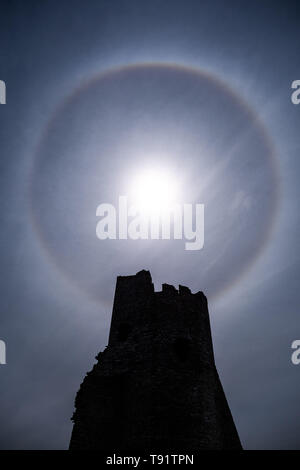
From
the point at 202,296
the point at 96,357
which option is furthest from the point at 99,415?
the point at 202,296

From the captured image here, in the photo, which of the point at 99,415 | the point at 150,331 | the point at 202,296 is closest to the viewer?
the point at 99,415

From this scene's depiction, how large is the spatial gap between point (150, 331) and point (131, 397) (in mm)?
2747

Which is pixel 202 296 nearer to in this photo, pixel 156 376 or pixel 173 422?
pixel 156 376

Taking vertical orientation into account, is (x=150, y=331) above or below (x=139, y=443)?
above

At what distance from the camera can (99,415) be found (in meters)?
12.1

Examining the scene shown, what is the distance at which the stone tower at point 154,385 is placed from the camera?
1134 centimetres

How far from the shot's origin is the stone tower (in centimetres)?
1134

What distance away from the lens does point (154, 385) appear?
11922mm

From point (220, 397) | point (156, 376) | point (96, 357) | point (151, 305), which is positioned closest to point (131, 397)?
point (156, 376)

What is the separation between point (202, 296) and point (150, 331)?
4.04 metres
